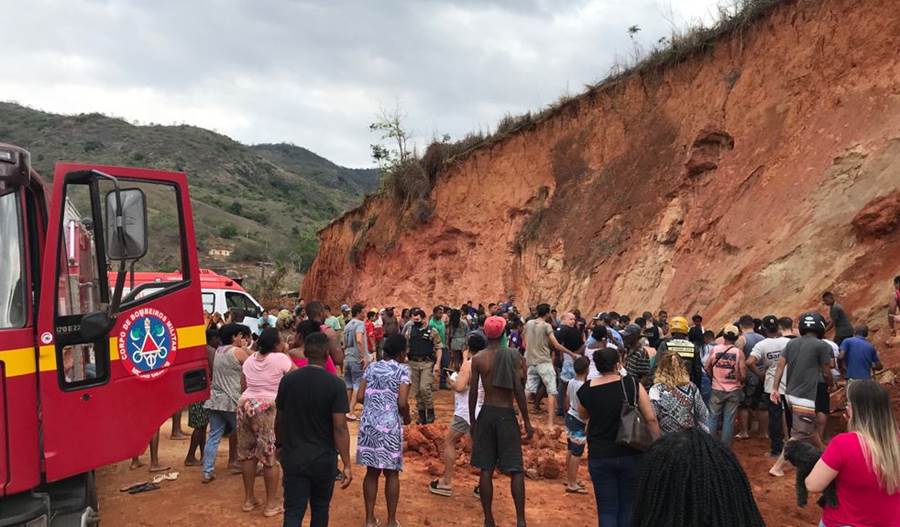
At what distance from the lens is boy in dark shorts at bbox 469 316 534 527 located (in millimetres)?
5613

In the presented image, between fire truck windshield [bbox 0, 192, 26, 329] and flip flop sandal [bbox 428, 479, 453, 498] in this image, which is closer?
fire truck windshield [bbox 0, 192, 26, 329]

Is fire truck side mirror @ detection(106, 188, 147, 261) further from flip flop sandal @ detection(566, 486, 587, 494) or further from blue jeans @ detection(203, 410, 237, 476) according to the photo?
flip flop sandal @ detection(566, 486, 587, 494)

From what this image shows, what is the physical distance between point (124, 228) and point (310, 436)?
1914 mm

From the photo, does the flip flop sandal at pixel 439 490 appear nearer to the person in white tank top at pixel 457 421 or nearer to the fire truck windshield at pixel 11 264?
the person in white tank top at pixel 457 421

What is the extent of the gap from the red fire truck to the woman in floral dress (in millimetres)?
1680

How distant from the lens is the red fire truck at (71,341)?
371 centimetres

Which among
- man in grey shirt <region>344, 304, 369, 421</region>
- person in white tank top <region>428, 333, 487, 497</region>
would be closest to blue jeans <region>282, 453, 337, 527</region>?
person in white tank top <region>428, 333, 487, 497</region>

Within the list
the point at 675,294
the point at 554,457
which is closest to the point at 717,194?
the point at 675,294

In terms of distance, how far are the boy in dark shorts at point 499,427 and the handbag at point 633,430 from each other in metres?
1.18

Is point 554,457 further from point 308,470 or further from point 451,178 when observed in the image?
point 451,178

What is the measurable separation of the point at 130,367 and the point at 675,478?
11.6ft

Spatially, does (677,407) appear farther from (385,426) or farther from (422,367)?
(422,367)

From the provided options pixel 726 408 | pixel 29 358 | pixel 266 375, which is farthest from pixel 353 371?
pixel 29 358

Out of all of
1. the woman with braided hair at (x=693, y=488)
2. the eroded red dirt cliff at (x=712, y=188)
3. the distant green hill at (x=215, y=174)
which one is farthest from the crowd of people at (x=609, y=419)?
the distant green hill at (x=215, y=174)
